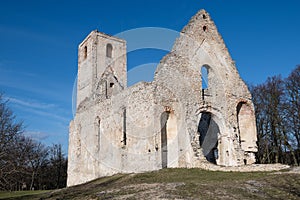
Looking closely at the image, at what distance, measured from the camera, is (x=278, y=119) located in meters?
24.3

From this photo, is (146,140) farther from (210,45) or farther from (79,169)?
(79,169)

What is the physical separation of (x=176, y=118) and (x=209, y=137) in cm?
518

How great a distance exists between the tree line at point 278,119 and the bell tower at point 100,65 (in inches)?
461

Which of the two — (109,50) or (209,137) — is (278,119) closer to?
(209,137)

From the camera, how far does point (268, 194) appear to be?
8.88m

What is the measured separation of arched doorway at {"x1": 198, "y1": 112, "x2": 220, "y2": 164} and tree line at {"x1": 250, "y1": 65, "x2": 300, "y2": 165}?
692 centimetres

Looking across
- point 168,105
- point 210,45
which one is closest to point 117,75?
point 210,45

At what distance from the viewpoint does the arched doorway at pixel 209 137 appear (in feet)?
64.9

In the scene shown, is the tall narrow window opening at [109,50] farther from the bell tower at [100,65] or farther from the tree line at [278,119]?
the tree line at [278,119]

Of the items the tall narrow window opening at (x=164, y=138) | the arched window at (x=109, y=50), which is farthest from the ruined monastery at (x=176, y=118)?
the arched window at (x=109, y=50)

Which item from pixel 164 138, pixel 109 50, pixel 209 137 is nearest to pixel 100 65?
pixel 109 50

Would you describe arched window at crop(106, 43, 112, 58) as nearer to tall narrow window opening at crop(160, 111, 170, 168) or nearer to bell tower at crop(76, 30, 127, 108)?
bell tower at crop(76, 30, 127, 108)

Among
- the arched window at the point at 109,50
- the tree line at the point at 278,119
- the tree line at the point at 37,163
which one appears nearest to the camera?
the tree line at the point at 37,163

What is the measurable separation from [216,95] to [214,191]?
32.9 ft
